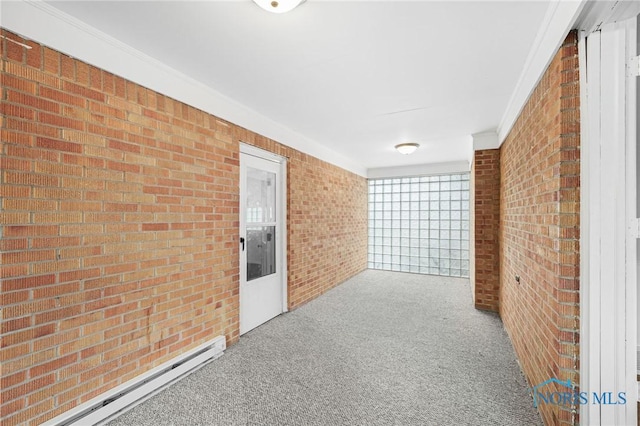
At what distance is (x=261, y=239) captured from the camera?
3445 mm

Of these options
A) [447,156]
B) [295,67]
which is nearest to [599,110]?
[295,67]

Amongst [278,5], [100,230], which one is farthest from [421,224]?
[100,230]

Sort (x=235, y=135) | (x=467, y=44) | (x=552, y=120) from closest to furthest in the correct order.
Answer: (x=552, y=120) < (x=467, y=44) < (x=235, y=135)

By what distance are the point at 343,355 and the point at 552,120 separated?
2.41m

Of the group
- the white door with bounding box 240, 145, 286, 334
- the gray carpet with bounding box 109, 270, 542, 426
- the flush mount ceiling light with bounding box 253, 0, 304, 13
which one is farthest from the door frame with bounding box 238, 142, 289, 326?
the flush mount ceiling light with bounding box 253, 0, 304, 13

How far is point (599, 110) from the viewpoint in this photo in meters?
1.36

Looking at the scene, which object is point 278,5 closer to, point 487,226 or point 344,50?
point 344,50

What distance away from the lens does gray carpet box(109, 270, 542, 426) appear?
1.81 m

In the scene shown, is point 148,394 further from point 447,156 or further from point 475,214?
point 447,156

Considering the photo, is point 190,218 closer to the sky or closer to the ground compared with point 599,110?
closer to the ground

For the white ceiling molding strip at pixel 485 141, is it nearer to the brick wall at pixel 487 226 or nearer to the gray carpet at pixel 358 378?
the brick wall at pixel 487 226

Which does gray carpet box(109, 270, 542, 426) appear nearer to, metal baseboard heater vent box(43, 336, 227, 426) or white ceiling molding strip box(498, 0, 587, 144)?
metal baseboard heater vent box(43, 336, 227, 426)

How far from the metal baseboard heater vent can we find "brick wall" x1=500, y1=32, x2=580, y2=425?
2.52 metres

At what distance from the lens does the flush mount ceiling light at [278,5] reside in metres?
1.43
